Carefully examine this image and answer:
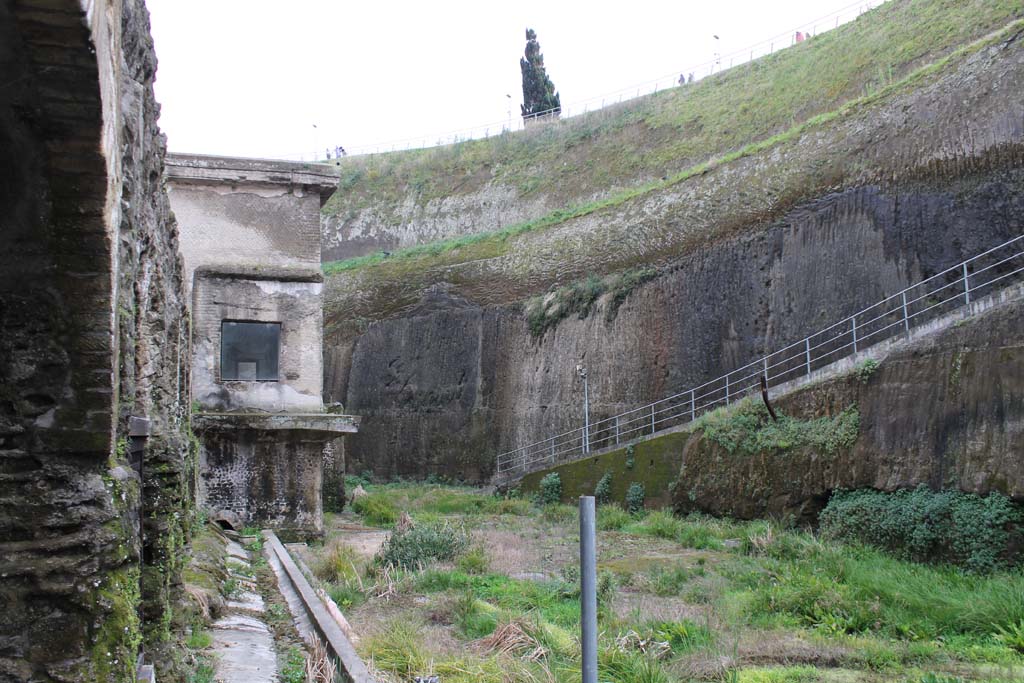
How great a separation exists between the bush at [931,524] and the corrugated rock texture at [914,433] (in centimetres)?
24

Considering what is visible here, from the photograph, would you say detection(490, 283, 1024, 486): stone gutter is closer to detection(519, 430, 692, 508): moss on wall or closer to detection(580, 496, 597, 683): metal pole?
detection(519, 430, 692, 508): moss on wall

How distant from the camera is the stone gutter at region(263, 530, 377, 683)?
7.00 m

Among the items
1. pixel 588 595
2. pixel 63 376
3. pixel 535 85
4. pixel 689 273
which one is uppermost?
pixel 535 85

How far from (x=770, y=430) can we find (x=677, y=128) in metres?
28.5

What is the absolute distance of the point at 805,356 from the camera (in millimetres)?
20297

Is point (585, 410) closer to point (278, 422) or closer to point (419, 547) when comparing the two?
point (278, 422)

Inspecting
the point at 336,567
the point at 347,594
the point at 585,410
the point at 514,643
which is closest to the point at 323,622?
the point at 514,643

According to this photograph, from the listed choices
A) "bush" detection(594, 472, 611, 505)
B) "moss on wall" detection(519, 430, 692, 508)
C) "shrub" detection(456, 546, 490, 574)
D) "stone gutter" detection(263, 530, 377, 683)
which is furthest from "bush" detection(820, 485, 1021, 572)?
"stone gutter" detection(263, 530, 377, 683)

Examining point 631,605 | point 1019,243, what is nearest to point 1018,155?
point 1019,243

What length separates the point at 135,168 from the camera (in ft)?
19.2

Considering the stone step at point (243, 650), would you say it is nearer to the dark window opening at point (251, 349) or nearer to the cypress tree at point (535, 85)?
the dark window opening at point (251, 349)

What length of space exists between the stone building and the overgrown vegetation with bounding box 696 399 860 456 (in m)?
7.39

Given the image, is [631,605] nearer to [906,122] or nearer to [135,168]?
[135,168]

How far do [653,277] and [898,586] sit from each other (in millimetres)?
15489
